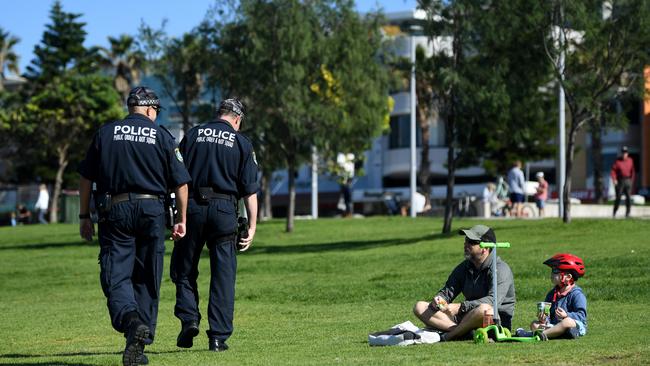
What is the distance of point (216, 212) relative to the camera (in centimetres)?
1109

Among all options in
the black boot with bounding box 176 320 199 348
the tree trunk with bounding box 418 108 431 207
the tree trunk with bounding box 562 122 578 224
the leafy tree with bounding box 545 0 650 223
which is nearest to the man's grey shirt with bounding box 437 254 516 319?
the black boot with bounding box 176 320 199 348

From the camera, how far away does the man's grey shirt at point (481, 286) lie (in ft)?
39.4

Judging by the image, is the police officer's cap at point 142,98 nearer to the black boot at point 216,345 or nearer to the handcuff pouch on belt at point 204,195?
the handcuff pouch on belt at point 204,195

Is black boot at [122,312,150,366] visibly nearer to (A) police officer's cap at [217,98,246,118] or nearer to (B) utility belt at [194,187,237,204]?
(B) utility belt at [194,187,237,204]

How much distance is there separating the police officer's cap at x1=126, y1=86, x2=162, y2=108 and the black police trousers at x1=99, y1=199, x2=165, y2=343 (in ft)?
2.63

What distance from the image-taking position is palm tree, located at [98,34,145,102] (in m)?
83.3

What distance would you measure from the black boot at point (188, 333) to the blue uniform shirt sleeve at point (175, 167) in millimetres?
1412

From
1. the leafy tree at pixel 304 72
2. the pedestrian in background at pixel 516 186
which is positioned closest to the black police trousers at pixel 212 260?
the leafy tree at pixel 304 72

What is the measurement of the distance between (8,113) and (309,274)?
47609mm

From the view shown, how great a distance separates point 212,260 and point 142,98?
5.47 feet

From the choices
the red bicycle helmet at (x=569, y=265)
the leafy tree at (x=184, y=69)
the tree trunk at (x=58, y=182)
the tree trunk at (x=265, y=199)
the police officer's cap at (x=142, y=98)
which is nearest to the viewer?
the police officer's cap at (x=142, y=98)

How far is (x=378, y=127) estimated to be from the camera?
141 feet

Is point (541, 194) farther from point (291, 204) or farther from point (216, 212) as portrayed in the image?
point (216, 212)

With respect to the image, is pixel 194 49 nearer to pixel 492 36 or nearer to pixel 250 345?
pixel 492 36
